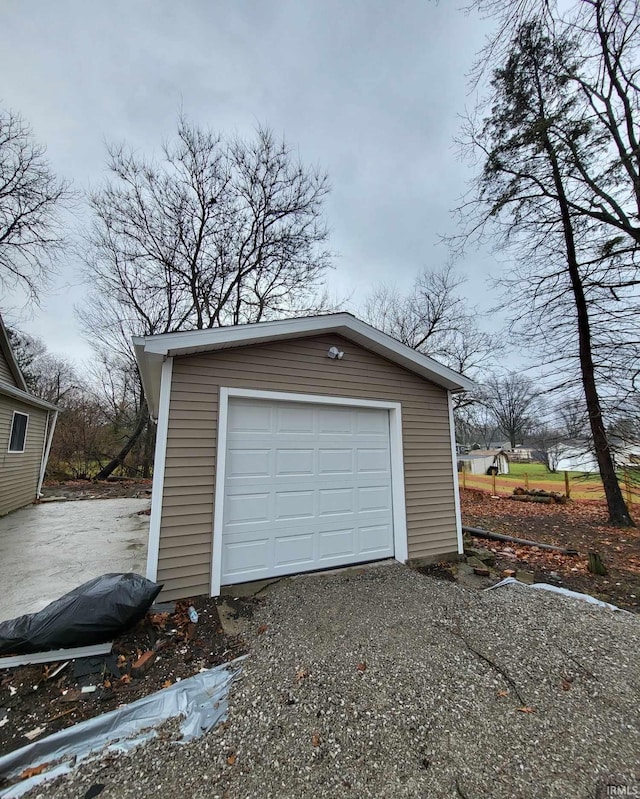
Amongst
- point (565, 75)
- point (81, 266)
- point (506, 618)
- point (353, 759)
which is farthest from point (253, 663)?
point (81, 266)

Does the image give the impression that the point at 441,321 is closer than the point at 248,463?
No

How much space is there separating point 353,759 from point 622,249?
33.6 ft

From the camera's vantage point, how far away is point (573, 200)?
836cm

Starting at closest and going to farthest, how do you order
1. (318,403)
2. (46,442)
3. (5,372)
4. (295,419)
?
1. (295,419)
2. (318,403)
3. (5,372)
4. (46,442)

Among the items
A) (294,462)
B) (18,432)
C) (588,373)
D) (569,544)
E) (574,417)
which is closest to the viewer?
(294,462)

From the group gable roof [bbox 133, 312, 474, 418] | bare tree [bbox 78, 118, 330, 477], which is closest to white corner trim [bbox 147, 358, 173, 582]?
gable roof [bbox 133, 312, 474, 418]

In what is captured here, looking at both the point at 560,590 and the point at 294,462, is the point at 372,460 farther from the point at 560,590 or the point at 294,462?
the point at 560,590

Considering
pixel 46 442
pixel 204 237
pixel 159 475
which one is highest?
pixel 204 237

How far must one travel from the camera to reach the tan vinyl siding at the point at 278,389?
3621 mm

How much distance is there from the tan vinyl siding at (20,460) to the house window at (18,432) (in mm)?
111

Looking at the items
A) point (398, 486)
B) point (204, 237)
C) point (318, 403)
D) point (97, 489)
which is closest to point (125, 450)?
point (97, 489)

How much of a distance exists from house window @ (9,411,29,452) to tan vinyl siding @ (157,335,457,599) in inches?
287

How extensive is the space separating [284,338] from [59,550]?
4.73 meters

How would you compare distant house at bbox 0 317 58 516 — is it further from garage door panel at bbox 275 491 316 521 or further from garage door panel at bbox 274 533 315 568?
garage door panel at bbox 274 533 315 568
